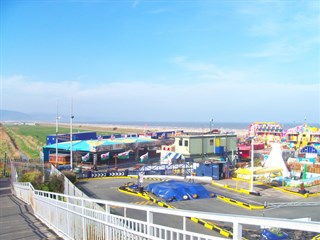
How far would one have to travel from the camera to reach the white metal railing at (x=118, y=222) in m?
3.39

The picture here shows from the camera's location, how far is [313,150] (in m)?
43.4

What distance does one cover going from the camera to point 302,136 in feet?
189

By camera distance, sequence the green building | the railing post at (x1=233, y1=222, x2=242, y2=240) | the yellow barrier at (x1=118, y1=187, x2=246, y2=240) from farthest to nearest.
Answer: the green building
the yellow barrier at (x1=118, y1=187, x2=246, y2=240)
the railing post at (x1=233, y1=222, x2=242, y2=240)

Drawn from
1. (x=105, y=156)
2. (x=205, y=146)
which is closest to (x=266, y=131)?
(x=205, y=146)

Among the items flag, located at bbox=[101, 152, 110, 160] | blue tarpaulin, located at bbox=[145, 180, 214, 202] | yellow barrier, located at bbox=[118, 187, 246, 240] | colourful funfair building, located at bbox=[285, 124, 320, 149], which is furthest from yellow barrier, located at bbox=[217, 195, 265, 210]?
colourful funfair building, located at bbox=[285, 124, 320, 149]

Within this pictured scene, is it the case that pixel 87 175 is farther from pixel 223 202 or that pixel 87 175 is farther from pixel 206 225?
pixel 206 225

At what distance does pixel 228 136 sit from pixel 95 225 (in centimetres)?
3401

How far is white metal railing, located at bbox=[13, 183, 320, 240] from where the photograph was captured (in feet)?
11.1

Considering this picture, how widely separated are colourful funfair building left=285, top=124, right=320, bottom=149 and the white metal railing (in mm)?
52683

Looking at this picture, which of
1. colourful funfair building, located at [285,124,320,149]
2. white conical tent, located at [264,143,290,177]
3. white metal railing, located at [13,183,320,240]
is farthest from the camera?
colourful funfair building, located at [285,124,320,149]

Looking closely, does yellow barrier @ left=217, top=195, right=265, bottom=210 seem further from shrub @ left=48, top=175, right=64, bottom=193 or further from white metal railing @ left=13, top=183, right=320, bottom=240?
white metal railing @ left=13, top=183, right=320, bottom=240

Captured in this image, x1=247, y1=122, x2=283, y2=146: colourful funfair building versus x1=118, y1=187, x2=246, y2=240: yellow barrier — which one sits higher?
x1=247, y1=122, x2=283, y2=146: colourful funfair building

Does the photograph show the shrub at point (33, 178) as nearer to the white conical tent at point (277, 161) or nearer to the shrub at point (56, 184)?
the shrub at point (56, 184)

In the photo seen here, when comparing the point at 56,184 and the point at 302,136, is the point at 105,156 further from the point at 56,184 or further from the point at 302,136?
the point at 302,136
